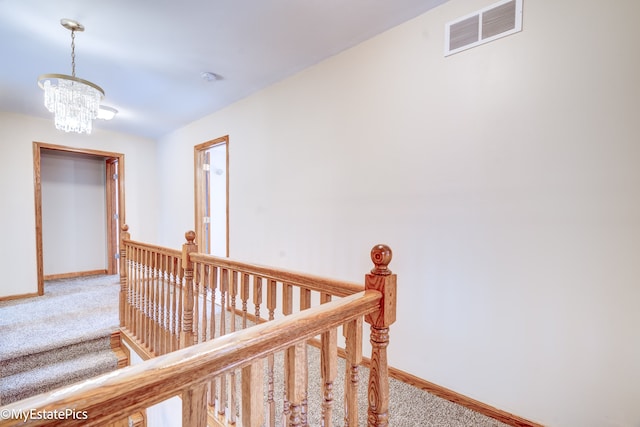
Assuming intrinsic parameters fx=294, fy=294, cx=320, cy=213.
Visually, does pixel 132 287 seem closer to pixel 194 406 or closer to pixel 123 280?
pixel 123 280

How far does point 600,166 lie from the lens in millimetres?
1380

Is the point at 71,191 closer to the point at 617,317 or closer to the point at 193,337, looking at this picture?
the point at 193,337

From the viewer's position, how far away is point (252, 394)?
77 centimetres

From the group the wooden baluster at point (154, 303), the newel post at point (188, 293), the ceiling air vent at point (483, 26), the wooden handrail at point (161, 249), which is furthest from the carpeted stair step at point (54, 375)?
the ceiling air vent at point (483, 26)

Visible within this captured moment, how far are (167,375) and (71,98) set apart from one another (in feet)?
8.05

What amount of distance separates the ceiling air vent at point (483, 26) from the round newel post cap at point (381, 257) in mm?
1471

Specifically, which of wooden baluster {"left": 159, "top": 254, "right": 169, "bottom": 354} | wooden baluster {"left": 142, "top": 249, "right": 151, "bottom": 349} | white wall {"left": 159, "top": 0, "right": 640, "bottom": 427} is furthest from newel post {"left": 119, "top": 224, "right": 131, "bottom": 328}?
white wall {"left": 159, "top": 0, "right": 640, "bottom": 427}

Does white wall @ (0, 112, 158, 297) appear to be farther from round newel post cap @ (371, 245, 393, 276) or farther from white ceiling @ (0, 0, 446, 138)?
round newel post cap @ (371, 245, 393, 276)

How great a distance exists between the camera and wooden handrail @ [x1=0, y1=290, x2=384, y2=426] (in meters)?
0.47

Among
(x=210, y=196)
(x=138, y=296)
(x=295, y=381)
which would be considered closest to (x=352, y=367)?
(x=295, y=381)

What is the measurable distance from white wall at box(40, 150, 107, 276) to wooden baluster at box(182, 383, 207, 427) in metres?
5.75

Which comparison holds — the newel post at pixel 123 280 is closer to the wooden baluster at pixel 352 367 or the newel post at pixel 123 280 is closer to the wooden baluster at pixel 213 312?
the wooden baluster at pixel 213 312

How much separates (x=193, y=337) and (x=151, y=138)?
4.19 meters

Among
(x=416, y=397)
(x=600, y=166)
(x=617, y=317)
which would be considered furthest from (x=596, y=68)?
(x=416, y=397)
